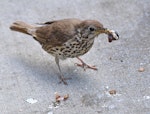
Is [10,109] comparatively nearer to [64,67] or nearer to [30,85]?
[30,85]

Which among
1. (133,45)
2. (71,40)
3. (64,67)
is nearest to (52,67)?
(64,67)

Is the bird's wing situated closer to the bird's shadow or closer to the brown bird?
the brown bird

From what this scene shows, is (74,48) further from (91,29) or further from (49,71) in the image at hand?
(49,71)

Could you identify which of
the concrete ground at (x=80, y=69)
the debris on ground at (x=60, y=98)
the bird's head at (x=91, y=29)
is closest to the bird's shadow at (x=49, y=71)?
the concrete ground at (x=80, y=69)

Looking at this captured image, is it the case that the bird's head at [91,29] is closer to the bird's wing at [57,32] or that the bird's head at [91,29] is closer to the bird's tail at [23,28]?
the bird's wing at [57,32]

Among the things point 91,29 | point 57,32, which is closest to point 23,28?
point 57,32

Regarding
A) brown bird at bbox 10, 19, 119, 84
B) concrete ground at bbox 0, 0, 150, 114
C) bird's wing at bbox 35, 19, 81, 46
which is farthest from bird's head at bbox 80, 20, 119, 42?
concrete ground at bbox 0, 0, 150, 114
